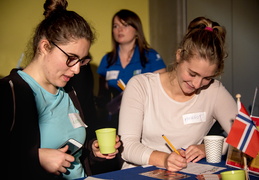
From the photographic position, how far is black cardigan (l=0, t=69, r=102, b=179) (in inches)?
51.5

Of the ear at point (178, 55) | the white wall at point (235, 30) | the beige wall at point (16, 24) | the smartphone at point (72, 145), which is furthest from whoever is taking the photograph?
the white wall at point (235, 30)

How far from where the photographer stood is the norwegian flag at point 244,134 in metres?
1.39

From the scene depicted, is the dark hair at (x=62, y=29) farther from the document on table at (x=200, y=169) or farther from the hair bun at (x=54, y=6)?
the document on table at (x=200, y=169)

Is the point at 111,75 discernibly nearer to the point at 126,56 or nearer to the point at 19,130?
the point at 126,56

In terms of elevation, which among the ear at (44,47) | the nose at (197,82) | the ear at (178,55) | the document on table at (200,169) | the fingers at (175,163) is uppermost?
the ear at (44,47)

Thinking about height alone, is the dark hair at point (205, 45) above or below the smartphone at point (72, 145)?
above

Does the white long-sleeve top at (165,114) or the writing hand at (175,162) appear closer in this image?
the writing hand at (175,162)

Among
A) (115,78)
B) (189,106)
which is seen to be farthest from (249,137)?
(115,78)

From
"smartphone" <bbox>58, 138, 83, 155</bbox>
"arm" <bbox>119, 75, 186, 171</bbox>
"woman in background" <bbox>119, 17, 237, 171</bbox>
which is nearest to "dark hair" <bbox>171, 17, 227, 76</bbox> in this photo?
"woman in background" <bbox>119, 17, 237, 171</bbox>

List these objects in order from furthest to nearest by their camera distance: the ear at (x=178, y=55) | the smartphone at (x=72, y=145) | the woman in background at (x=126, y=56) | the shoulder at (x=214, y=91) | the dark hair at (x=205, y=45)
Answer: the woman in background at (x=126, y=56) → the shoulder at (x=214, y=91) → the ear at (x=178, y=55) → the dark hair at (x=205, y=45) → the smartphone at (x=72, y=145)

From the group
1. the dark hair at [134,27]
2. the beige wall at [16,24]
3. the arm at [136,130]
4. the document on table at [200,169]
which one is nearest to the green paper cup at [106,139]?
the arm at [136,130]

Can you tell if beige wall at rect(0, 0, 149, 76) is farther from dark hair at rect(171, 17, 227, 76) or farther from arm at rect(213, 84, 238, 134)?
arm at rect(213, 84, 238, 134)

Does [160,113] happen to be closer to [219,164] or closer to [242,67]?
[219,164]

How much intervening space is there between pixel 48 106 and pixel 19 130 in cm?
26
